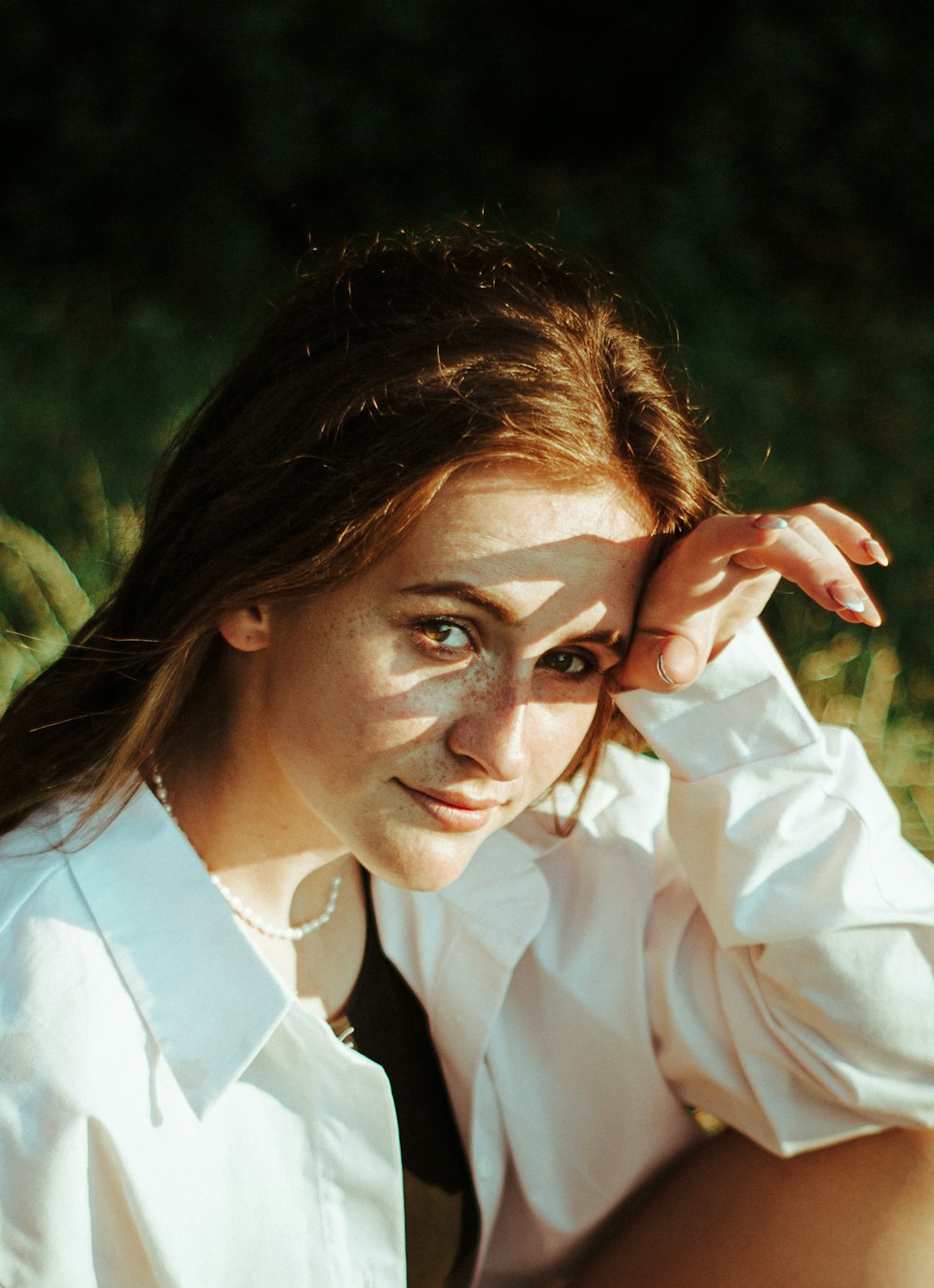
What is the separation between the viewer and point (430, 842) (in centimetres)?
175

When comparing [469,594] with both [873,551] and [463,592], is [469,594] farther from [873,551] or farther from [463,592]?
[873,551]

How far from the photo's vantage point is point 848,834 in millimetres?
2014

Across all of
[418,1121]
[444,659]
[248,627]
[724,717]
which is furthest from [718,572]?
[418,1121]

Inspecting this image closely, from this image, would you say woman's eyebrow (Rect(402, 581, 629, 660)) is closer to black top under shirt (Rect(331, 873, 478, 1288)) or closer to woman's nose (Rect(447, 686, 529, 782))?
woman's nose (Rect(447, 686, 529, 782))

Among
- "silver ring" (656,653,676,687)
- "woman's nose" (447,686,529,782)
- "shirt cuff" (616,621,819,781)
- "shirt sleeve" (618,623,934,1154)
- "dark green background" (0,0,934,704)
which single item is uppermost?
"dark green background" (0,0,934,704)

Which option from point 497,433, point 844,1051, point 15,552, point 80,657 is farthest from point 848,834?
point 15,552

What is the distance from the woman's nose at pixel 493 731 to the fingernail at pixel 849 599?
0.43 m

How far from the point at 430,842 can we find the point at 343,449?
0.53 metres

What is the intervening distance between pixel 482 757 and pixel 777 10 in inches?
194

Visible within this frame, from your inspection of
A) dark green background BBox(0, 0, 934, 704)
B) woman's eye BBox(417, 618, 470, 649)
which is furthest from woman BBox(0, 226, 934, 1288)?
dark green background BBox(0, 0, 934, 704)

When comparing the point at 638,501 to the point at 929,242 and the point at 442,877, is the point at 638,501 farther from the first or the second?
the point at 929,242

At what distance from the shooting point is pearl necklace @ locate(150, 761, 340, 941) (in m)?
1.91

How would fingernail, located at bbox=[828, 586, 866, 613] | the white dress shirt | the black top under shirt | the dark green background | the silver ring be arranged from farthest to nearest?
1. the dark green background
2. the black top under shirt
3. the silver ring
4. fingernail, located at bbox=[828, 586, 866, 613]
5. the white dress shirt

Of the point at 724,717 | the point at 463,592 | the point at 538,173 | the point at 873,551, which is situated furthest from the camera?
the point at 538,173
